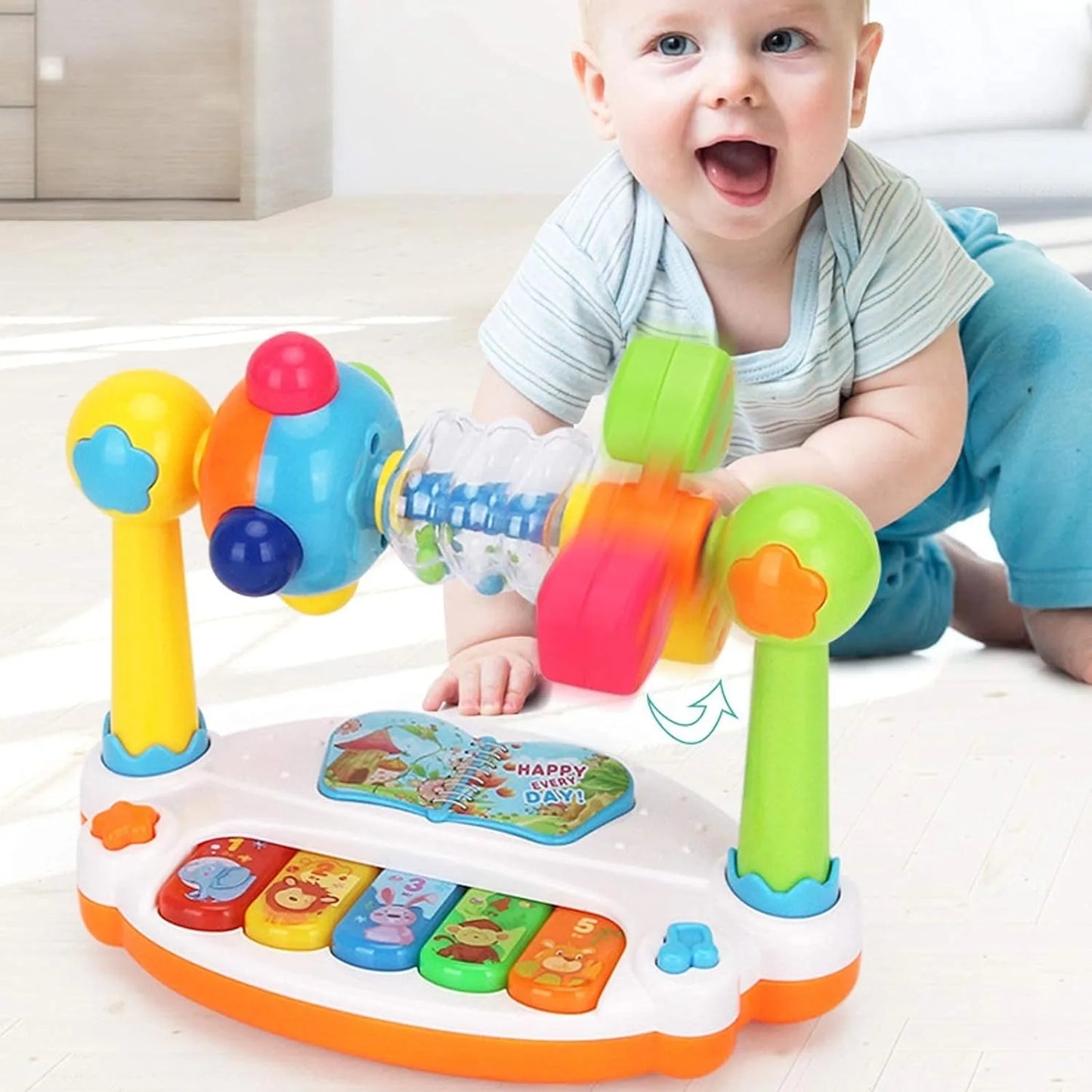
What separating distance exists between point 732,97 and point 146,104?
92.6 inches

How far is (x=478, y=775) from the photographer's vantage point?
2.40 ft

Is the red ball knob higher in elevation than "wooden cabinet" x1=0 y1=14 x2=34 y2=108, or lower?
lower

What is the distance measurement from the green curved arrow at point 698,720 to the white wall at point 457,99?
8.18 ft

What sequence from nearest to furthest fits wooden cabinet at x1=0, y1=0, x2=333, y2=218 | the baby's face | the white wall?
the baby's face
wooden cabinet at x1=0, y1=0, x2=333, y2=218
the white wall

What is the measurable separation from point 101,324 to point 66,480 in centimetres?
68

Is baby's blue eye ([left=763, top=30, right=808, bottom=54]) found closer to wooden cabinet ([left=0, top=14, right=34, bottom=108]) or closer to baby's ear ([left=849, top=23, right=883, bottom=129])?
baby's ear ([left=849, top=23, right=883, bottom=129])

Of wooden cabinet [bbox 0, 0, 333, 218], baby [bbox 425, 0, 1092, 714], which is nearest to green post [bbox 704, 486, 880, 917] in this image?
baby [bbox 425, 0, 1092, 714]

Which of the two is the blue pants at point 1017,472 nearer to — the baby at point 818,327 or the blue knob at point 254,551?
the baby at point 818,327

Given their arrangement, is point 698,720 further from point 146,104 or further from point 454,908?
point 146,104

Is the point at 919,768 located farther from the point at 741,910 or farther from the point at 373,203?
the point at 373,203

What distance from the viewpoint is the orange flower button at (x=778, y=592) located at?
1.93 ft

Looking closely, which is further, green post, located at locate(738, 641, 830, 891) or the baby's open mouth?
the baby's open mouth

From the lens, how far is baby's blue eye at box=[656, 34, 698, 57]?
0.81 m

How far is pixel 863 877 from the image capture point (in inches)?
30.4
